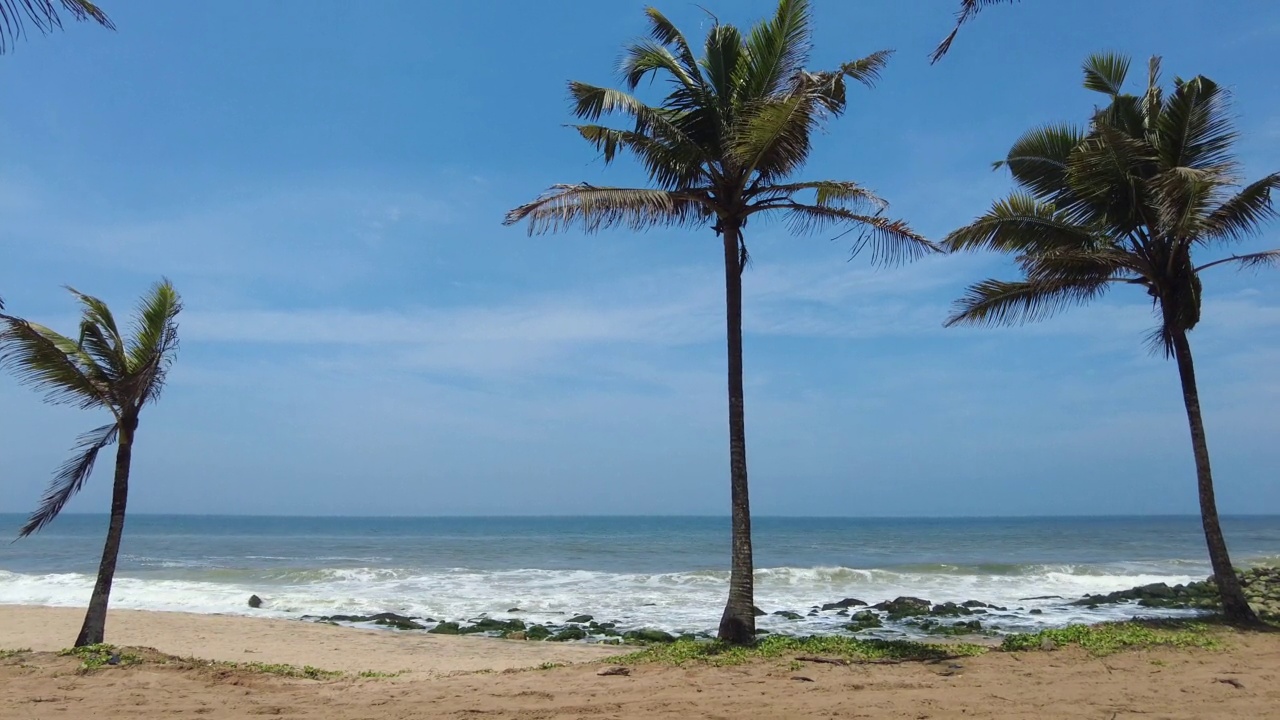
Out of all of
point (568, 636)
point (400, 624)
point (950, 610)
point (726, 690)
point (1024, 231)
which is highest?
point (1024, 231)

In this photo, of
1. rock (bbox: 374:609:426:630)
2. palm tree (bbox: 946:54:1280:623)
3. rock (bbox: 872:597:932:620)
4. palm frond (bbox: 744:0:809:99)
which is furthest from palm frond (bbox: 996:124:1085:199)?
rock (bbox: 374:609:426:630)

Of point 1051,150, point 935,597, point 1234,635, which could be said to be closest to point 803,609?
point 935,597

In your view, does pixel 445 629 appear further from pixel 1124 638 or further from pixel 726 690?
pixel 1124 638

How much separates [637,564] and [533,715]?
2952 cm

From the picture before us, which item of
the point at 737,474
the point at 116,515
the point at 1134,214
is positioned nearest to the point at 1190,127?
the point at 1134,214

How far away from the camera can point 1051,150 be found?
483 inches

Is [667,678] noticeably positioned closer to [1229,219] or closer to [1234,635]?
[1234,635]

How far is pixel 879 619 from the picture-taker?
1636 cm

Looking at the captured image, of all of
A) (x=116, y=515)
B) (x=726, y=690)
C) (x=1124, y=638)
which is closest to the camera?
(x=726, y=690)

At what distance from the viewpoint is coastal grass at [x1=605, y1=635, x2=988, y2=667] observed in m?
8.62

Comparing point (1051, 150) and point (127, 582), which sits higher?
point (1051, 150)

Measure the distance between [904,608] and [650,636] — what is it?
6.37 metres

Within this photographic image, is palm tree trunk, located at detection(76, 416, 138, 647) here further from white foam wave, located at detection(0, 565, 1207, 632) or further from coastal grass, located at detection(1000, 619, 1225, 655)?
coastal grass, located at detection(1000, 619, 1225, 655)

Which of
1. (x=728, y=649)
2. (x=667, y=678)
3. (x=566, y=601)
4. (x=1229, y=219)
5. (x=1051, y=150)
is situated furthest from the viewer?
(x=566, y=601)
